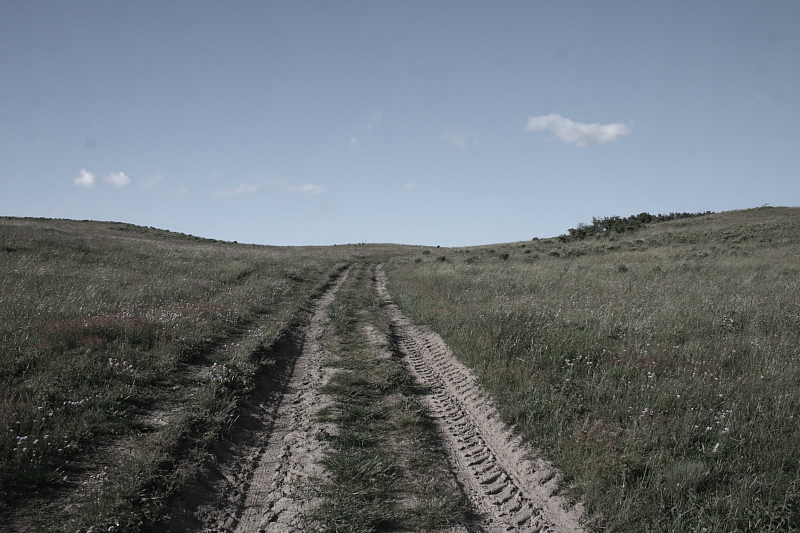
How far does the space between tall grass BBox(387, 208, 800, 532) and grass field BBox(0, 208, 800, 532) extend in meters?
0.03

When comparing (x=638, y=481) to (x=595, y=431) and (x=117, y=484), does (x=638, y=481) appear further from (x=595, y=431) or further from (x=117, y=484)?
Answer: (x=117, y=484)

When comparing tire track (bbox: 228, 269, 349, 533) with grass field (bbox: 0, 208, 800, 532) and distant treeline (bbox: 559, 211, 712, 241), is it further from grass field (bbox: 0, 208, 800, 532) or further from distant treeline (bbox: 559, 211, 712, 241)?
distant treeline (bbox: 559, 211, 712, 241)

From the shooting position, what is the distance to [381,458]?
191 inches

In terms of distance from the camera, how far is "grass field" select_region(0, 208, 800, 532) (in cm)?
407

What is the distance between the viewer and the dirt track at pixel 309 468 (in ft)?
13.0

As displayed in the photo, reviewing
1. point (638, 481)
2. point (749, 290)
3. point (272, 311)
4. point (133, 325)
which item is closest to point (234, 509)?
point (638, 481)

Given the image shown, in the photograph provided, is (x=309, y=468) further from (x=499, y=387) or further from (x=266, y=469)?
(x=499, y=387)

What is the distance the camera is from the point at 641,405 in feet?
19.2

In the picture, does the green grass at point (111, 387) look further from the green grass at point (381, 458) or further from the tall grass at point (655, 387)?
the tall grass at point (655, 387)

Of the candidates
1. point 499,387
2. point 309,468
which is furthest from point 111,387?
point 499,387

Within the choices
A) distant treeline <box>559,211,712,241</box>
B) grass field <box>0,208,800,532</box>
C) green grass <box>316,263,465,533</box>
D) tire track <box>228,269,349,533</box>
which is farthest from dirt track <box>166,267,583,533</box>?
distant treeline <box>559,211,712,241</box>

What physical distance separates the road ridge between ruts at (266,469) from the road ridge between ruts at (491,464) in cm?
150

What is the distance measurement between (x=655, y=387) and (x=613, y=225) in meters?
45.4

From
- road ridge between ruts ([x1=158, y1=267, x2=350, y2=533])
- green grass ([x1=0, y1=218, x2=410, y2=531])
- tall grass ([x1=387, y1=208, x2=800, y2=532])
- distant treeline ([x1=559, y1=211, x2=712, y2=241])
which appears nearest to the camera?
road ridge between ruts ([x1=158, y1=267, x2=350, y2=533])
